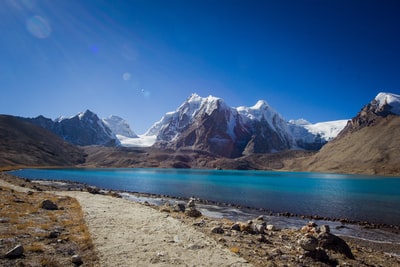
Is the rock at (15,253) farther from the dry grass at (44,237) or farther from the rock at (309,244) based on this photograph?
the rock at (309,244)

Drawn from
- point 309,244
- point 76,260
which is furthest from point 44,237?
point 309,244

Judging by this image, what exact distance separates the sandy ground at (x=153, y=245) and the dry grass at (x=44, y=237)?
80 centimetres

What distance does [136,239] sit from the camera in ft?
59.9

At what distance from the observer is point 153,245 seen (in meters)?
17.2

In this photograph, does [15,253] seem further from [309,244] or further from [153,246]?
[309,244]

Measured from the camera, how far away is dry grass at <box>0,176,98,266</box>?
13547 mm

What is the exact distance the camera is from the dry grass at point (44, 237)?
13.5 metres

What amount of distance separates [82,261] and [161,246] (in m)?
4.98

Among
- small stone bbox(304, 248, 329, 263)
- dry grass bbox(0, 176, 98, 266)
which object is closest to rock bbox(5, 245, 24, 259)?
dry grass bbox(0, 176, 98, 266)

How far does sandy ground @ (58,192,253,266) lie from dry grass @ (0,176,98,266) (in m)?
0.80

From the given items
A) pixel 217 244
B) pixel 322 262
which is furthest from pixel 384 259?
pixel 217 244

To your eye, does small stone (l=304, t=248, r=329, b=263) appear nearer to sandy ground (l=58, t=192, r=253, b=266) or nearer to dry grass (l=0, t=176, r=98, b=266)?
sandy ground (l=58, t=192, r=253, b=266)

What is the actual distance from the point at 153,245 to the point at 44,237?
278 inches

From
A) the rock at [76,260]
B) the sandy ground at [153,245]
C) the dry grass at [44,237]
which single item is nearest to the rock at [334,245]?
the sandy ground at [153,245]
